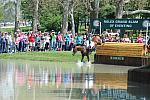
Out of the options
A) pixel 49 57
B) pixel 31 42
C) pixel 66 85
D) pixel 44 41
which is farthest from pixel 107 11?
pixel 66 85

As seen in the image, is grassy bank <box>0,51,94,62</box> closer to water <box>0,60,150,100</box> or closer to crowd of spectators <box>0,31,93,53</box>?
→ crowd of spectators <box>0,31,93,53</box>

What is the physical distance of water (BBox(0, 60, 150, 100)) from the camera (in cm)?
1429

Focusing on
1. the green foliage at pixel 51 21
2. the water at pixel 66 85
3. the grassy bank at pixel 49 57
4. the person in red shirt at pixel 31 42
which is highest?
the green foliage at pixel 51 21

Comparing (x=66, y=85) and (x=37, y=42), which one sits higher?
(x=37, y=42)

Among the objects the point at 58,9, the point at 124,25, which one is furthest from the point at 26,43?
the point at 58,9

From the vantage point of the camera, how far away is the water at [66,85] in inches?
563

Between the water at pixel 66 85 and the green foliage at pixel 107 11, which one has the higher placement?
the green foliage at pixel 107 11

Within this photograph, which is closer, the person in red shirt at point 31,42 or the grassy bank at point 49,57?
the grassy bank at point 49,57

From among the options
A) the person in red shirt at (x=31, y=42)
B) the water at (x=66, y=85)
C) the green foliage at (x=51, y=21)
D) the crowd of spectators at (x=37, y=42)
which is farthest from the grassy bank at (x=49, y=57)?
the green foliage at (x=51, y=21)

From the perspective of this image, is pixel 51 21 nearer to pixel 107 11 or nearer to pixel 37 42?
pixel 107 11

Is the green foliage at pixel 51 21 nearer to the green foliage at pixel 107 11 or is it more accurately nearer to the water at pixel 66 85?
the green foliage at pixel 107 11

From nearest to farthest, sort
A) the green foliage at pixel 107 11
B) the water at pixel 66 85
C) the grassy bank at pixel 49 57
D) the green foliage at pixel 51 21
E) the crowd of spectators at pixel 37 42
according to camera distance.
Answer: the water at pixel 66 85, the grassy bank at pixel 49 57, the crowd of spectators at pixel 37 42, the green foliage at pixel 107 11, the green foliage at pixel 51 21

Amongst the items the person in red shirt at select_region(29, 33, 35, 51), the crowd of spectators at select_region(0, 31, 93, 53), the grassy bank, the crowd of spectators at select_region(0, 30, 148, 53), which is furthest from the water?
the person in red shirt at select_region(29, 33, 35, 51)

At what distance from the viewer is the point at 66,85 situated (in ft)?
55.7
